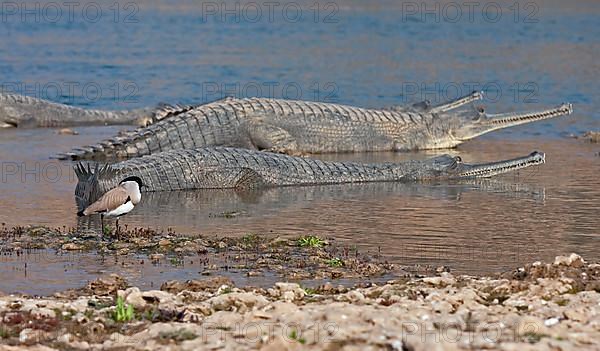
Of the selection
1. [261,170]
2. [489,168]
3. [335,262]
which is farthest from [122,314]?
[489,168]

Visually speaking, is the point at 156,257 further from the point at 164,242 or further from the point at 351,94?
the point at 351,94

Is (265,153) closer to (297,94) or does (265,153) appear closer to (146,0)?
(297,94)

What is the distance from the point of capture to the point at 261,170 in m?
11.0

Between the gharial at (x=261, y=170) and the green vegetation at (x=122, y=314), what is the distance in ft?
13.6

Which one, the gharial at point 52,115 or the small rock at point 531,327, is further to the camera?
the gharial at point 52,115

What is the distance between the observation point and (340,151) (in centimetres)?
1385

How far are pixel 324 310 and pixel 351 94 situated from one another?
44.9 feet

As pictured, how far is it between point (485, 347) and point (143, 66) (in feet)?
61.0

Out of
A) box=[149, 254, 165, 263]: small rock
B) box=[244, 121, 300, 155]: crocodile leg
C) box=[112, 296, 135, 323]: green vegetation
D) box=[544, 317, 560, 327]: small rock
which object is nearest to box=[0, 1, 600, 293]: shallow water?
box=[149, 254, 165, 263]: small rock

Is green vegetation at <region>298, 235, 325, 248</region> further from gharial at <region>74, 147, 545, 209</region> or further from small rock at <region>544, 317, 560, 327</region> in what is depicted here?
small rock at <region>544, 317, 560, 327</region>

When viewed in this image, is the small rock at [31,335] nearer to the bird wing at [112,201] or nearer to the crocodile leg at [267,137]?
the bird wing at [112,201]

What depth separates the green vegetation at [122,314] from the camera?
5.79m

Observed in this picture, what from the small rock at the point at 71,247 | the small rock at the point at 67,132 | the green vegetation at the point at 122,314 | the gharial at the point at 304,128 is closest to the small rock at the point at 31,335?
the green vegetation at the point at 122,314

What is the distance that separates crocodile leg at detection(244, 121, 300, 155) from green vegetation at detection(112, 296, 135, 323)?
732 centimetres
